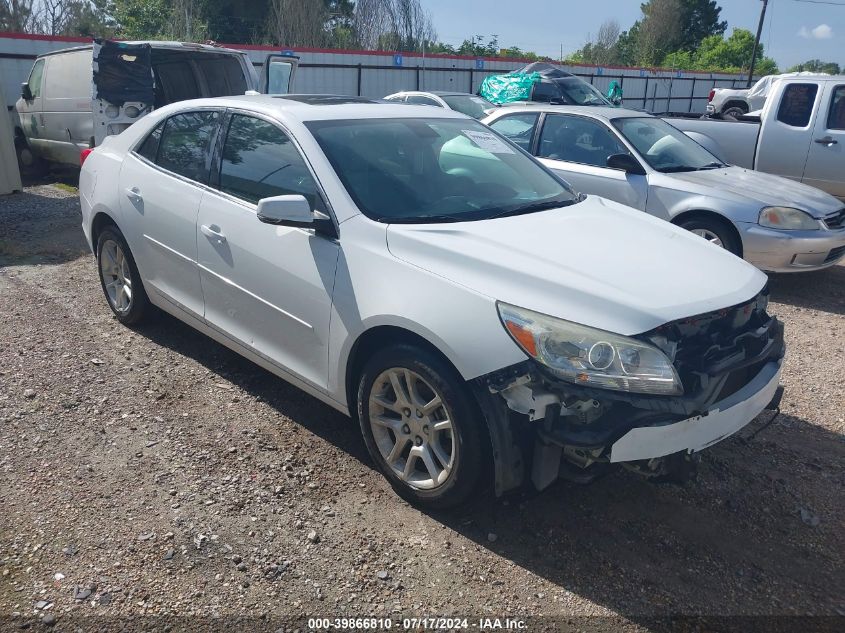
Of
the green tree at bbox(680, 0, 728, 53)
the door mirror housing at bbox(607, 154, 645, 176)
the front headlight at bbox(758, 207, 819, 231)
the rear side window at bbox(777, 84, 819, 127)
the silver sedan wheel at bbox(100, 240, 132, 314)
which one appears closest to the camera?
the silver sedan wheel at bbox(100, 240, 132, 314)

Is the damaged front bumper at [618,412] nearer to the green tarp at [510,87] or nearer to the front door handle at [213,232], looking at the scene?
the front door handle at [213,232]

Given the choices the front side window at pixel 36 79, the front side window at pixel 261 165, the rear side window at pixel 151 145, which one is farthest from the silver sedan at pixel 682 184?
the front side window at pixel 36 79

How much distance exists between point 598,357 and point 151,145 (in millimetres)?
3406

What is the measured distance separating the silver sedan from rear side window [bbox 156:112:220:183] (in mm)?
3907

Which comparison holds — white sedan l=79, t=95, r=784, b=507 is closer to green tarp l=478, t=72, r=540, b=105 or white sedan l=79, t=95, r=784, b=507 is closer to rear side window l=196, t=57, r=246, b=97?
rear side window l=196, t=57, r=246, b=97

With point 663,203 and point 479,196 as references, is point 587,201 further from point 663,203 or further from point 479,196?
point 663,203

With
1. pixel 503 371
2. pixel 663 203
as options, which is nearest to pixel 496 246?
pixel 503 371

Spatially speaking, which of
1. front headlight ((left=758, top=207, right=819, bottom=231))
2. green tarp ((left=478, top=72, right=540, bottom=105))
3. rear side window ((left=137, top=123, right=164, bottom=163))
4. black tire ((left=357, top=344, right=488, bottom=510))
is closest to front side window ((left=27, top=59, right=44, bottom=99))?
rear side window ((left=137, top=123, right=164, bottom=163))

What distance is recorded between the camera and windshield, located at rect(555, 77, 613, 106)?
1491 centimetres

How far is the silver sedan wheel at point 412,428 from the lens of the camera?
2.91m

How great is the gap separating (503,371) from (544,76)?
13.9 meters

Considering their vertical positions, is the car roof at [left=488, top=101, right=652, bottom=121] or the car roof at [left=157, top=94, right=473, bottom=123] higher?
the car roof at [left=157, top=94, right=473, bottom=123]

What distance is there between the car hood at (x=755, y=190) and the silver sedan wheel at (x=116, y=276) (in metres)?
4.79

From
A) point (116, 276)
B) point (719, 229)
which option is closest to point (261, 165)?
point (116, 276)
